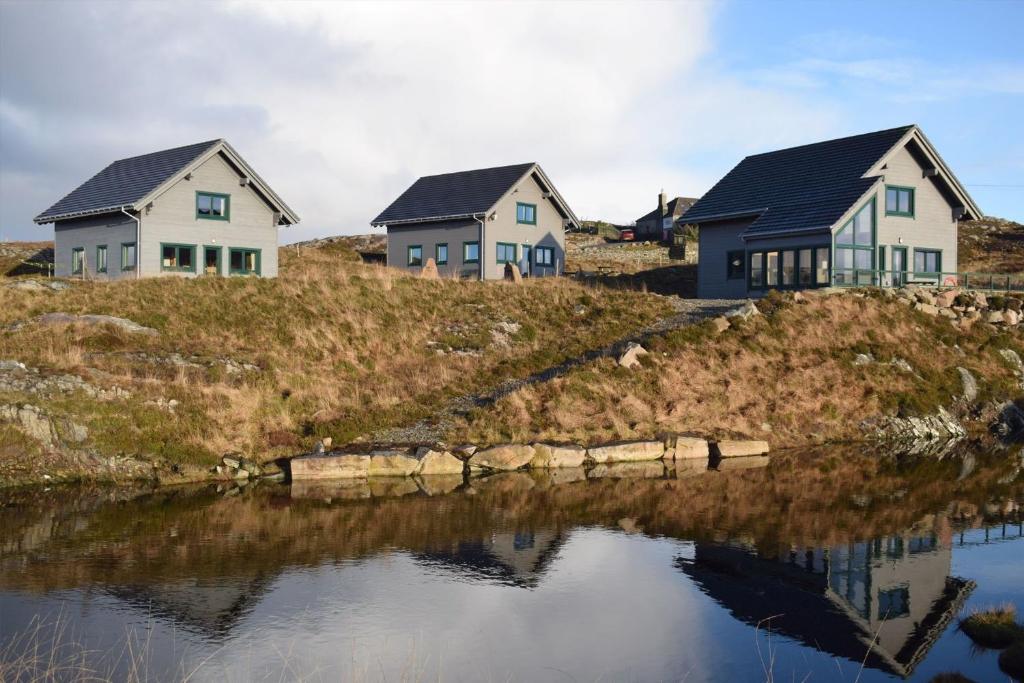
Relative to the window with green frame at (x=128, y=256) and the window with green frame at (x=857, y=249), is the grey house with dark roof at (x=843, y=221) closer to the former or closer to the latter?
the window with green frame at (x=857, y=249)

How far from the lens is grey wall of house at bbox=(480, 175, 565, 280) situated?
198 ft

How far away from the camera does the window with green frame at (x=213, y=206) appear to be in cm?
5006

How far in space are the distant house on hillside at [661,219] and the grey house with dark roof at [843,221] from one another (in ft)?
177

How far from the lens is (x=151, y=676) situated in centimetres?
1110

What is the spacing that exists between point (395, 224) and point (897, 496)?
47.9 meters

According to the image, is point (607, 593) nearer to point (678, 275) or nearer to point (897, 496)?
point (897, 496)

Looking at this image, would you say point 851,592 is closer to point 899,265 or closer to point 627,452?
point 627,452

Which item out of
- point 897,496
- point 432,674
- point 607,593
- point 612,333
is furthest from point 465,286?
point 432,674

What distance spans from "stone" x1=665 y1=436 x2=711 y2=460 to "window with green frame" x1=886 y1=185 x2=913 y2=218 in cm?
2521

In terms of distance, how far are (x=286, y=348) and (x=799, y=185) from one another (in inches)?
1205

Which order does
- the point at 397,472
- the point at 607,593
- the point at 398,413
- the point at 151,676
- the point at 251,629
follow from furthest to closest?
1. the point at 398,413
2. the point at 397,472
3. the point at 607,593
4. the point at 251,629
5. the point at 151,676

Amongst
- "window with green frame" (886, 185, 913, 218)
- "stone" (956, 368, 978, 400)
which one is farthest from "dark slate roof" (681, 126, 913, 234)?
"stone" (956, 368, 978, 400)

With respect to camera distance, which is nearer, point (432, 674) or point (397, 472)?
point (432, 674)

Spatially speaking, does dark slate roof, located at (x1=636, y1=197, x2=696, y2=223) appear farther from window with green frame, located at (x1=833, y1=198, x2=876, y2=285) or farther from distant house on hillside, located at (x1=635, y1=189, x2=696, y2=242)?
window with green frame, located at (x1=833, y1=198, x2=876, y2=285)
